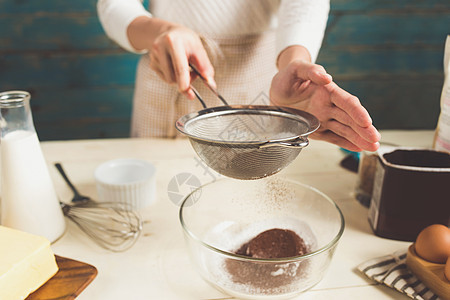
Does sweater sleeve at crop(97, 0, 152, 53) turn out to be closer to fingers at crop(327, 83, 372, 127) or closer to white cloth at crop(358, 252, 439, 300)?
fingers at crop(327, 83, 372, 127)

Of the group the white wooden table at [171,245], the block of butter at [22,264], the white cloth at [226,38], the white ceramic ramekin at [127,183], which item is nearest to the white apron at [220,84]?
the white cloth at [226,38]

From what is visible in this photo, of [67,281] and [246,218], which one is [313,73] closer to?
[246,218]

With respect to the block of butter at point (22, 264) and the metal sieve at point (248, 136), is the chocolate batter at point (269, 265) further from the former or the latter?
the block of butter at point (22, 264)

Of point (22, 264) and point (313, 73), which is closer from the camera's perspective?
point (22, 264)

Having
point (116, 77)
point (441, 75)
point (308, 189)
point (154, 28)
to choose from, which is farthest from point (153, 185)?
point (441, 75)

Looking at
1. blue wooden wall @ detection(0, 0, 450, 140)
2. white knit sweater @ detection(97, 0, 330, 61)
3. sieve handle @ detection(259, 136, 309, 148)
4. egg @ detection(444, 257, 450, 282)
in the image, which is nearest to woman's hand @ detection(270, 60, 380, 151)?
sieve handle @ detection(259, 136, 309, 148)

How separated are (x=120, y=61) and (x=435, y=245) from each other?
5.53ft

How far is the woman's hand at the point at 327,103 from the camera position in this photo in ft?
2.02

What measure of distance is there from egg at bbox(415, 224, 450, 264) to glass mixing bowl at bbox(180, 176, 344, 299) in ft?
0.46

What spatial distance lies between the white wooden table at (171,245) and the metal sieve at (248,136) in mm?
202

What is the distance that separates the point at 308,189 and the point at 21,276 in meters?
0.53

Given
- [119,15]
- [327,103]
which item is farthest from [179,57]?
[119,15]

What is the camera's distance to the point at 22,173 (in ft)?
2.29

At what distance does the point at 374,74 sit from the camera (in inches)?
81.8
